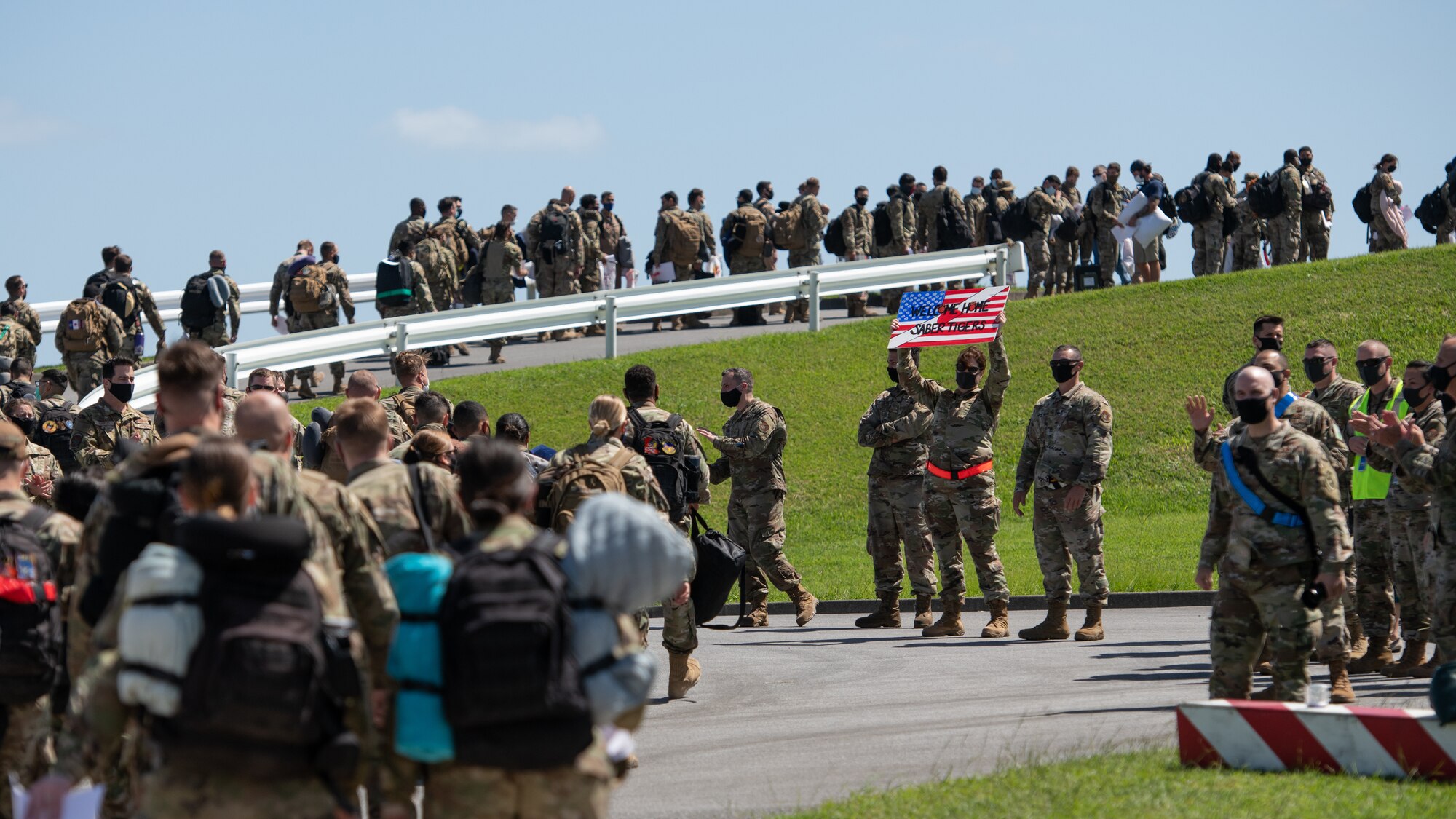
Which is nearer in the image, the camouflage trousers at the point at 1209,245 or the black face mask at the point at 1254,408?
the black face mask at the point at 1254,408

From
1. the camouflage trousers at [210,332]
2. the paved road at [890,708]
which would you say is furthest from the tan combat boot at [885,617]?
the camouflage trousers at [210,332]

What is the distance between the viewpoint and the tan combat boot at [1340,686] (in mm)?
9883

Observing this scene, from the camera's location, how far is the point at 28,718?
22.9ft

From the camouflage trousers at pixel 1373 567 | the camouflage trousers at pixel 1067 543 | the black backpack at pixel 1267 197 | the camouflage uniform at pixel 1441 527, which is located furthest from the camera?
the black backpack at pixel 1267 197

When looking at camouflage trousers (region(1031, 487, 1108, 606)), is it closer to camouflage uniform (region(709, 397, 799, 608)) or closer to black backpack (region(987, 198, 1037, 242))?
camouflage uniform (region(709, 397, 799, 608))

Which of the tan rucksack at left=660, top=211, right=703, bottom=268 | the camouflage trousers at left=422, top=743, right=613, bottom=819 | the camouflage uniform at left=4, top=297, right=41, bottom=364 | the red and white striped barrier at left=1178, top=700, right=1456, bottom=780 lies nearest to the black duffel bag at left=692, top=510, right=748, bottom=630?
the red and white striped barrier at left=1178, top=700, right=1456, bottom=780

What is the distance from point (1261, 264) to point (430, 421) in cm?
2133

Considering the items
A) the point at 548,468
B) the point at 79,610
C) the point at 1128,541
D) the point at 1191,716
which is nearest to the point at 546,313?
the point at 1128,541

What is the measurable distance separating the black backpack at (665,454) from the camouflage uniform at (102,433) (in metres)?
4.97

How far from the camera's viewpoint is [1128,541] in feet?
58.9

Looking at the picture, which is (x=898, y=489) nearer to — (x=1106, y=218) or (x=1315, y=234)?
(x=1106, y=218)

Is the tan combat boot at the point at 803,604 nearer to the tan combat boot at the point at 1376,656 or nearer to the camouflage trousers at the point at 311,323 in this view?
the tan combat boot at the point at 1376,656

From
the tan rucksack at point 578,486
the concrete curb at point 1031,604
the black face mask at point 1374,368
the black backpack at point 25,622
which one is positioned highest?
the black face mask at point 1374,368

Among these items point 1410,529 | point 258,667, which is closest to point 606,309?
point 1410,529
